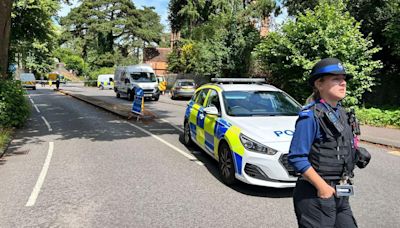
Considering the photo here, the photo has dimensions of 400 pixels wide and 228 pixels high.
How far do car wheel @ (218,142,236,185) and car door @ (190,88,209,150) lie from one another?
4.41 feet

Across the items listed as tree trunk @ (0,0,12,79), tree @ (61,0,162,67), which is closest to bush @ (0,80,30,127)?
tree trunk @ (0,0,12,79)

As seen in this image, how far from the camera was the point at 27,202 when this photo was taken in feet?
17.6

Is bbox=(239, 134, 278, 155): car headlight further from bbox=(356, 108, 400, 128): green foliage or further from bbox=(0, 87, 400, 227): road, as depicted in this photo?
bbox=(356, 108, 400, 128): green foliage

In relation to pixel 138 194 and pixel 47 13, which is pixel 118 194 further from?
pixel 47 13

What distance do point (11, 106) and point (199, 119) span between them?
7484mm

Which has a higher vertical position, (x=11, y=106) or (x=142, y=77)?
(x=142, y=77)

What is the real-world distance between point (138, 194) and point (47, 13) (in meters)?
22.5

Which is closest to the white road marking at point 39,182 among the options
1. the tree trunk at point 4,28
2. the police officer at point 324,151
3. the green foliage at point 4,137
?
the green foliage at point 4,137

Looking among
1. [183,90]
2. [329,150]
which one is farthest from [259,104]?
[183,90]

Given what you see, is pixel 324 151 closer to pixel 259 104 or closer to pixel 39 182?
pixel 259 104

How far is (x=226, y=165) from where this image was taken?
20.0 feet

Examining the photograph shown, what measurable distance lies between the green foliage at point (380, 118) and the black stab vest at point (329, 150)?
12.4 meters

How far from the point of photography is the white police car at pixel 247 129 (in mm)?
5301

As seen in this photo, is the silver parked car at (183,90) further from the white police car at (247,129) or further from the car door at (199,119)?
the white police car at (247,129)
